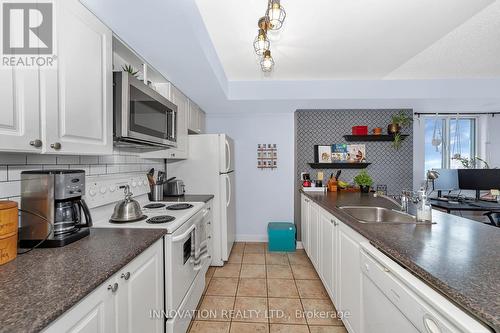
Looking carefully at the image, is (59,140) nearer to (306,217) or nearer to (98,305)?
(98,305)

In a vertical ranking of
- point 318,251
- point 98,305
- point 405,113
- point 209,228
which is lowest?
point 318,251

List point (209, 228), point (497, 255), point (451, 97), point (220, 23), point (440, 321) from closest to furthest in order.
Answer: point (440, 321) < point (497, 255) < point (220, 23) < point (209, 228) < point (451, 97)

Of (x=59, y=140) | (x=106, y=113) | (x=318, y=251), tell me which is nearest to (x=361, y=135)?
(x=318, y=251)

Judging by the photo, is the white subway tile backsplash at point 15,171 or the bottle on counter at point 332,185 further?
the bottle on counter at point 332,185

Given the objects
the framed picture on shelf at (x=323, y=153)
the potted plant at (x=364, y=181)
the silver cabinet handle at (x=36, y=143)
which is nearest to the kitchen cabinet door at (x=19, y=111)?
the silver cabinet handle at (x=36, y=143)

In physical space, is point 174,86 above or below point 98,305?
above

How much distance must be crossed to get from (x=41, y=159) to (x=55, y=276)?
0.79 m

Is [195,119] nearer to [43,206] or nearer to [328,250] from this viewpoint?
[43,206]

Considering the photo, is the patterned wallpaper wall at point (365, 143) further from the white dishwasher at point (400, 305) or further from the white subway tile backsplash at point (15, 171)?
the white subway tile backsplash at point (15, 171)

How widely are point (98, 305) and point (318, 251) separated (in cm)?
208

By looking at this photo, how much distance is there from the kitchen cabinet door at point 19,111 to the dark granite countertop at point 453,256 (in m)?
1.63

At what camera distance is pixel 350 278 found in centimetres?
151

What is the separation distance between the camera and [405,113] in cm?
340

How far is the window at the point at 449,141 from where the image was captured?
12.2 ft
